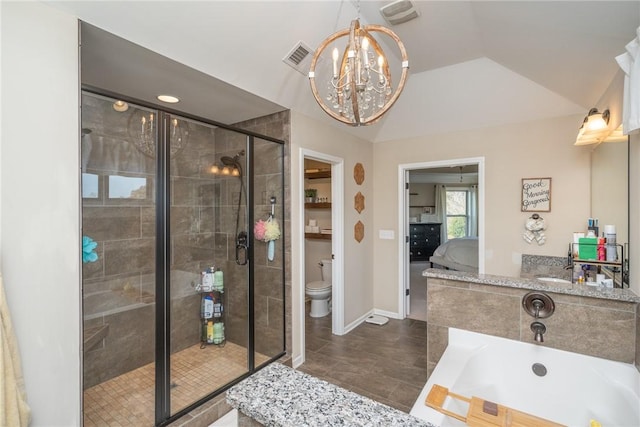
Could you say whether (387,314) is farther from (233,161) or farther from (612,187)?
(233,161)

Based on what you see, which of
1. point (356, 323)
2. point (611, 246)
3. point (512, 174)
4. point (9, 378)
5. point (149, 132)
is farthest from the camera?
point (356, 323)

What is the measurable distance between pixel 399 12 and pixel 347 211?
211cm

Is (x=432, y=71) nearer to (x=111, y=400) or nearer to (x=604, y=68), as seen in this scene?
(x=604, y=68)

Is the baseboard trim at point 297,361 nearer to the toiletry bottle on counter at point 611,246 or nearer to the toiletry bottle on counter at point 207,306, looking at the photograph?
the toiletry bottle on counter at point 207,306

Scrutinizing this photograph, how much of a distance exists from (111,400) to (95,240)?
1285 millimetres

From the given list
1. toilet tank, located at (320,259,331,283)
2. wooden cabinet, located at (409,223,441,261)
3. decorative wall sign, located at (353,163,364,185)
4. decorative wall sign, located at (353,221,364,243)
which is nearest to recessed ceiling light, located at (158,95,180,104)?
decorative wall sign, located at (353,163,364,185)

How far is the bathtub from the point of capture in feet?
5.10

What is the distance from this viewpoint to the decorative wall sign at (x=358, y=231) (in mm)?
3965

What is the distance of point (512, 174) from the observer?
11.2 ft

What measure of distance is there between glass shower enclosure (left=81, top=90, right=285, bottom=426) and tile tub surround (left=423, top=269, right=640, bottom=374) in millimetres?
1530

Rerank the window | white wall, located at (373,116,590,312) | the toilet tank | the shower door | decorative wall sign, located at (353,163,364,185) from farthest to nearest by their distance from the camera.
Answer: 1. the window
2. the toilet tank
3. decorative wall sign, located at (353,163,364,185)
4. white wall, located at (373,116,590,312)
5. the shower door

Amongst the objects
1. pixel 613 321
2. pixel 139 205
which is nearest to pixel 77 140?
pixel 139 205

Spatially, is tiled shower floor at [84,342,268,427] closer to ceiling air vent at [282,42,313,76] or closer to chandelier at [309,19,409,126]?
chandelier at [309,19,409,126]

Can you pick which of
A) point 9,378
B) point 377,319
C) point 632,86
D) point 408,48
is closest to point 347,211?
point 377,319
